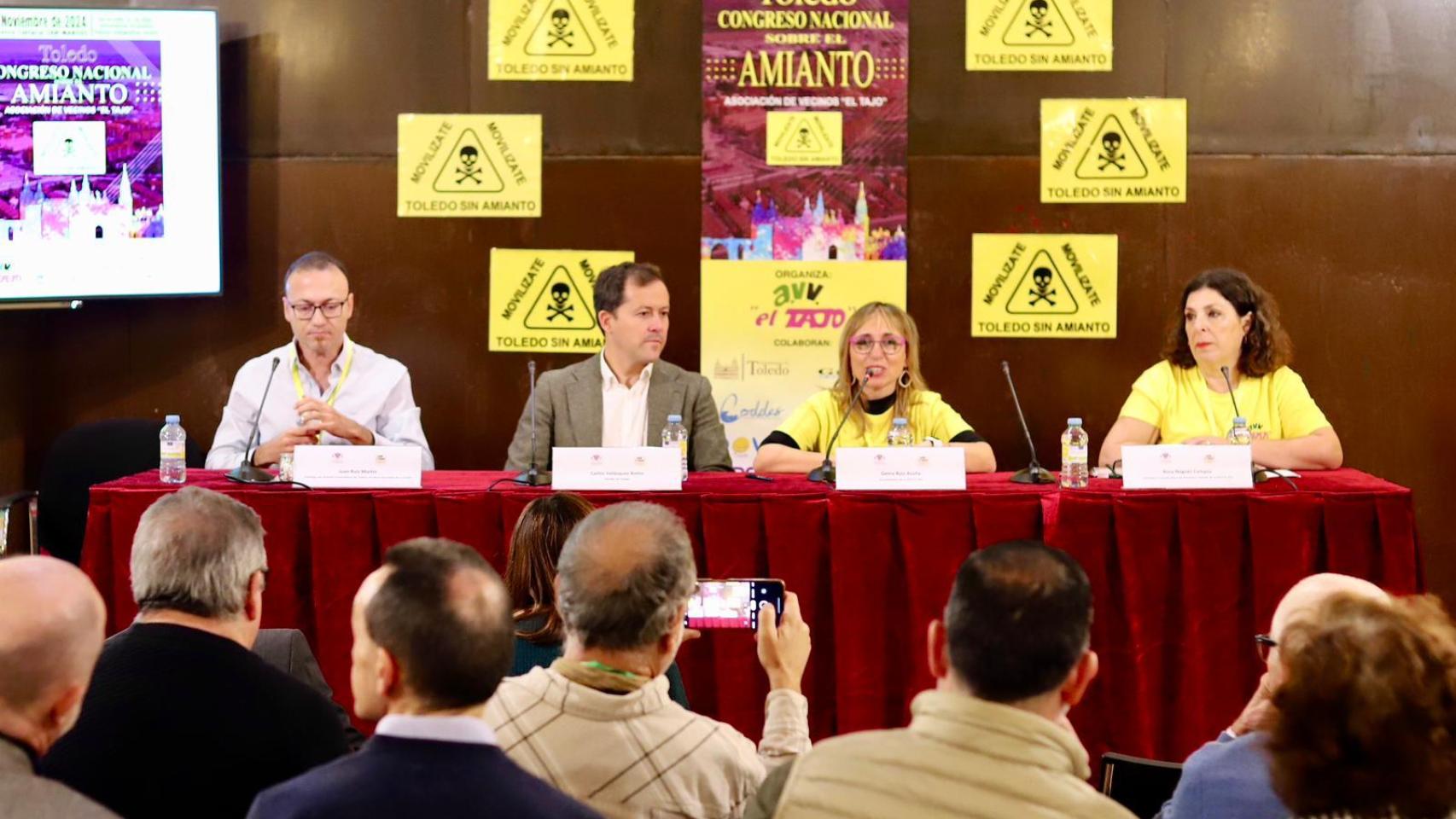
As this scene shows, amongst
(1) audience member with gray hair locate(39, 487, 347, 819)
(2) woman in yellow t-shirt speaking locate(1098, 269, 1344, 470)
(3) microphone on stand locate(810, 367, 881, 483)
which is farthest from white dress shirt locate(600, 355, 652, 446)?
(1) audience member with gray hair locate(39, 487, 347, 819)

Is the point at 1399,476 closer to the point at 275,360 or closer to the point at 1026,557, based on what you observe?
the point at 275,360

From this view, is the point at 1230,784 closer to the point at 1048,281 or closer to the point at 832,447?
the point at 832,447

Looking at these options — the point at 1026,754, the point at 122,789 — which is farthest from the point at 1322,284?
the point at 122,789

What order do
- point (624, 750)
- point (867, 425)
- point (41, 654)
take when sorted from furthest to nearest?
point (867, 425), point (624, 750), point (41, 654)

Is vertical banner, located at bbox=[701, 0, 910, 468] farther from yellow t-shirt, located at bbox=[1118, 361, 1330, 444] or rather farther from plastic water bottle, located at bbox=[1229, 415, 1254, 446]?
plastic water bottle, located at bbox=[1229, 415, 1254, 446]

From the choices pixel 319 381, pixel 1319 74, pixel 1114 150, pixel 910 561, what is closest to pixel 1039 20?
pixel 1114 150

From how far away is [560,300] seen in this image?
5016 mm

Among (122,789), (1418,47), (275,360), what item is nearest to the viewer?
(122,789)

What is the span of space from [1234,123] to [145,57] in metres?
3.47

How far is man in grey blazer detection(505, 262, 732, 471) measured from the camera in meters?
4.35

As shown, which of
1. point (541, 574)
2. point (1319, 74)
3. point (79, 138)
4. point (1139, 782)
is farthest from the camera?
point (1319, 74)

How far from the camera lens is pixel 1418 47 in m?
4.86

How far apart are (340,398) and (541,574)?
2118 mm

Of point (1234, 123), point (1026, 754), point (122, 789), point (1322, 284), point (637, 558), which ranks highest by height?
point (1234, 123)
